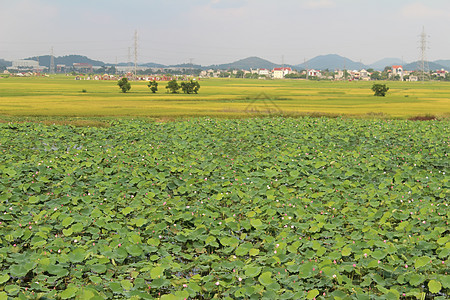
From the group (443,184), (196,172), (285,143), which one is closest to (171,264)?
(196,172)

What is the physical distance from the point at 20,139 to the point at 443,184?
1482 centimetres

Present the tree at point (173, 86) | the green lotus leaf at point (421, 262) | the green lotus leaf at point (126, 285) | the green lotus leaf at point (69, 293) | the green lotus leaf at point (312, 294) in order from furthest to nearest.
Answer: the tree at point (173, 86), the green lotus leaf at point (421, 262), the green lotus leaf at point (126, 285), the green lotus leaf at point (312, 294), the green lotus leaf at point (69, 293)

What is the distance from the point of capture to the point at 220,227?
250 inches

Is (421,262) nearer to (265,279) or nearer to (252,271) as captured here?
(265,279)

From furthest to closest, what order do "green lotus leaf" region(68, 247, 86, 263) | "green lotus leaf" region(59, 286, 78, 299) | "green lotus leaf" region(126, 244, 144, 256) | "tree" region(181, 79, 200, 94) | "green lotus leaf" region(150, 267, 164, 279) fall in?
"tree" region(181, 79, 200, 94)
"green lotus leaf" region(126, 244, 144, 256)
"green lotus leaf" region(68, 247, 86, 263)
"green lotus leaf" region(150, 267, 164, 279)
"green lotus leaf" region(59, 286, 78, 299)

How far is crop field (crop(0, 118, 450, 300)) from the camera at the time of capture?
4.82 m

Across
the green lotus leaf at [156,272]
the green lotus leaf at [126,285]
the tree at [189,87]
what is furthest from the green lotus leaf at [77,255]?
the tree at [189,87]

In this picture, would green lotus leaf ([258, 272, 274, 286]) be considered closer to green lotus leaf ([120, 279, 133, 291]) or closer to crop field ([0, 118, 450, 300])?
crop field ([0, 118, 450, 300])

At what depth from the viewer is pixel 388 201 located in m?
7.70

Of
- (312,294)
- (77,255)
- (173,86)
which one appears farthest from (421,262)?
(173,86)

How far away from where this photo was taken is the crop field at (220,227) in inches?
190

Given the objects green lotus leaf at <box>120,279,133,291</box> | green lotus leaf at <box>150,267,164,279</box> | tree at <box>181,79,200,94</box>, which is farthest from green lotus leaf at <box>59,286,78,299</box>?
tree at <box>181,79,200,94</box>

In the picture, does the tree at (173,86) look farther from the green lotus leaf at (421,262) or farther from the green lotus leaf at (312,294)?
the green lotus leaf at (312,294)

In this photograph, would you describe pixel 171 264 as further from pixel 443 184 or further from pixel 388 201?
pixel 443 184
